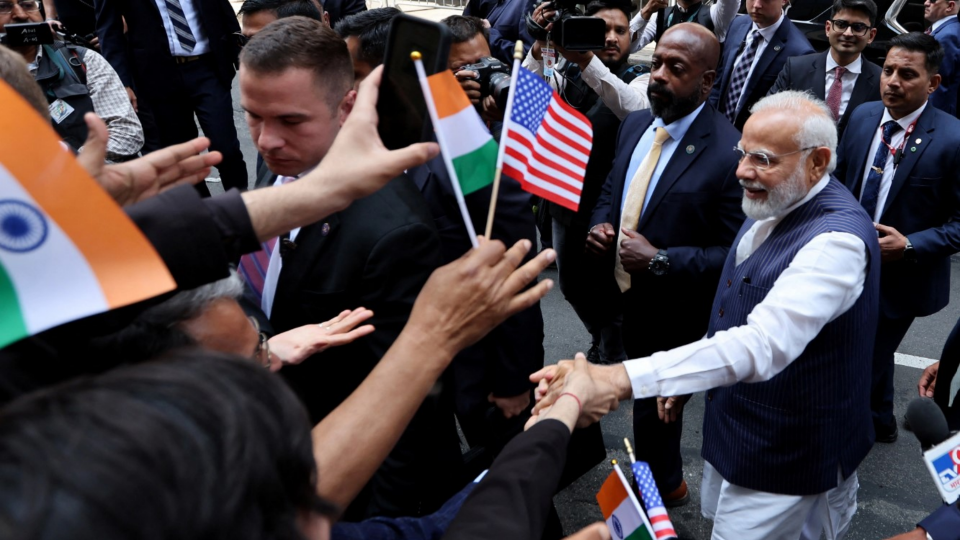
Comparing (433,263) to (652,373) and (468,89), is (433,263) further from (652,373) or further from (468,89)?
(468,89)

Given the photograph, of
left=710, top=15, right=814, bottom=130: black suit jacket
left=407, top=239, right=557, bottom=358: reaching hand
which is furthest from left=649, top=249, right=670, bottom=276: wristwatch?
left=710, top=15, right=814, bottom=130: black suit jacket

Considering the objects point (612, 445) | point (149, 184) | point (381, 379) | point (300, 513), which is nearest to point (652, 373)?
point (381, 379)

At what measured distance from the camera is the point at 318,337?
78.4 inches

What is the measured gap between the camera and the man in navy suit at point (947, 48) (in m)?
6.05

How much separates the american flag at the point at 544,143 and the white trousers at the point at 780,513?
1305 mm

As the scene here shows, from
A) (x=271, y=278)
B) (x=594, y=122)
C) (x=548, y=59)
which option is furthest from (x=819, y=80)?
(x=271, y=278)

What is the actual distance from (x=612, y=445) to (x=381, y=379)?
9.09 feet

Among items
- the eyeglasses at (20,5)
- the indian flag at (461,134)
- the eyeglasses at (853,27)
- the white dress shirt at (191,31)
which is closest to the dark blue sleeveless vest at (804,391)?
the indian flag at (461,134)

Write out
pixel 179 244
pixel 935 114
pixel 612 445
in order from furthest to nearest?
pixel 612 445
pixel 935 114
pixel 179 244

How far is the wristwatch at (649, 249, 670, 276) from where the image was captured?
10.5ft

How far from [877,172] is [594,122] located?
4.51ft

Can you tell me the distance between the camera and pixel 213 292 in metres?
1.56

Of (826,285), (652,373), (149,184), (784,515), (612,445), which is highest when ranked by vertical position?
(149,184)

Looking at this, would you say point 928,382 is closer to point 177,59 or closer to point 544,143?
point 544,143
